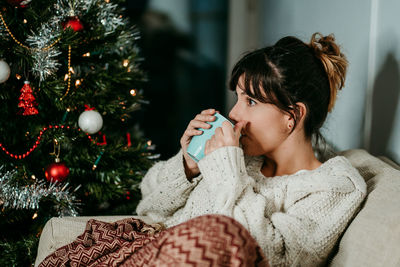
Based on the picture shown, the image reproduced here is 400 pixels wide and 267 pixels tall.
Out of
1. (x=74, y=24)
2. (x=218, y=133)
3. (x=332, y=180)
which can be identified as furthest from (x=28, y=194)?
(x=332, y=180)

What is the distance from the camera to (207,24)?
3043 millimetres

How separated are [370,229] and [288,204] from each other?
0.23 meters

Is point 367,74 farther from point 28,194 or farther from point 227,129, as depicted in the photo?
point 28,194

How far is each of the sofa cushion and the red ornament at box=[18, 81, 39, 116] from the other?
3.20ft

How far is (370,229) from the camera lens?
0.88 meters

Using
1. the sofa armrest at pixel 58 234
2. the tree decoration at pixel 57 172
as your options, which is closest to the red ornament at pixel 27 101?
the tree decoration at pixel 57 172

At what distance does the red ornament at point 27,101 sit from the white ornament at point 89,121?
0.51 ft

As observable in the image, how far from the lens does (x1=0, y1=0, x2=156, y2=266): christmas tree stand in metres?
1.32

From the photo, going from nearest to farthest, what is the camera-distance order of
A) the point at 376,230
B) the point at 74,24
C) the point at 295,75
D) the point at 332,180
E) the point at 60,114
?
the point at 376,230 < the point at 332,180 < the point at 295,75 < the point at 74,24 < the point at 60,114

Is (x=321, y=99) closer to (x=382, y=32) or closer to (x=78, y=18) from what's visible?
(x=382, y=32)

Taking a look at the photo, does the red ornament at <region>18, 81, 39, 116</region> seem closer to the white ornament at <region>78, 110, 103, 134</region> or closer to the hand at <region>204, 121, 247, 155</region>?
the white ornament at <region>78, 110, 103, 134</region>

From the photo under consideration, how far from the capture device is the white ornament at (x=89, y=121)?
1416 millimetres

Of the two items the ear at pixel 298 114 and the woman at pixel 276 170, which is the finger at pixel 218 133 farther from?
the ear at pixel 298 114

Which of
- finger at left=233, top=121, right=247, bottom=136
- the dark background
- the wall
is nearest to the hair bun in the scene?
the wall
